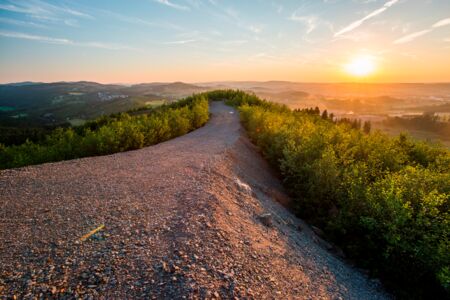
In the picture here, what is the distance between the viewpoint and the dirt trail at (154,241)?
392 cm

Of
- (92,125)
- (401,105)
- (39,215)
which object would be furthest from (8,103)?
(401,105)

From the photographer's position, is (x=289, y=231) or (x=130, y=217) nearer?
(x=130, y=217)

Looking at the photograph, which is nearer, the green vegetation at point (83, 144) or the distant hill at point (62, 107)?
the green vegetation at point (83, 144)

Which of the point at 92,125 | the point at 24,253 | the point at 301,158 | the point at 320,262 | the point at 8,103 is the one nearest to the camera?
the point at 24,253

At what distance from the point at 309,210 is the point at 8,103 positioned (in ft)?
766


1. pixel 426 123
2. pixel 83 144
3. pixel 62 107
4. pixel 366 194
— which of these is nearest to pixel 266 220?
pixel 366 194

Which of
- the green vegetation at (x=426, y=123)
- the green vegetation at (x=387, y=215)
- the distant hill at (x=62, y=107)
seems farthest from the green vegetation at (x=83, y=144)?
the green vegetation at (x=426, y=123)

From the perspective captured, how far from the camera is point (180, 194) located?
7.02 m

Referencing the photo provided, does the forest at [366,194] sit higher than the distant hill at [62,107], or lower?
higher

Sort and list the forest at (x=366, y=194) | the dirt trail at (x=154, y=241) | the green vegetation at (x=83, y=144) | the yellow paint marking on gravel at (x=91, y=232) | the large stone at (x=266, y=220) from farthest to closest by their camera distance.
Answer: the green vegetation at (x=83, y=144) < the large stone at (x=266, y=220) < the forest at (x=366, y=194) < the yellow paint marking on gravel at (x=91, y=232) < the dirt trail at (x=154, y=241)

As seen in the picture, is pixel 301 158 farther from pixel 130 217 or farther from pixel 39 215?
pixel 39 215

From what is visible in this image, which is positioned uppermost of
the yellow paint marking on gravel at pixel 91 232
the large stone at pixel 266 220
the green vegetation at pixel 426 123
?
the yellow paint marking on gravel at pixel 91 232

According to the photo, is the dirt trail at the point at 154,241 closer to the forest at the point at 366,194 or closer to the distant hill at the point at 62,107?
the forest at the point at 366,194

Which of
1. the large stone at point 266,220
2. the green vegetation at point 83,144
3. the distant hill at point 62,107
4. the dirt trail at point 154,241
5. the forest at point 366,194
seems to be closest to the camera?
the dirt trail at point 154,241
